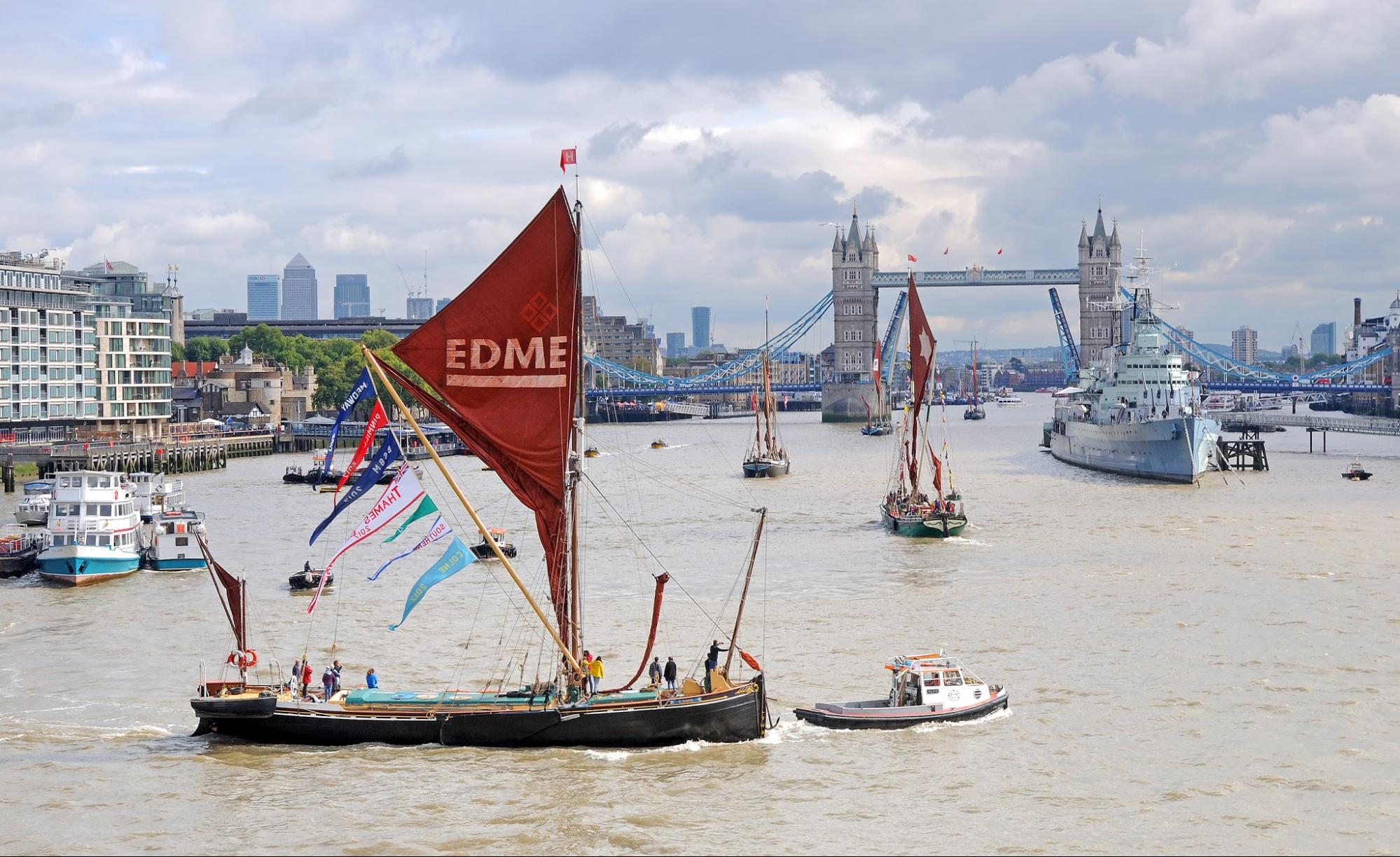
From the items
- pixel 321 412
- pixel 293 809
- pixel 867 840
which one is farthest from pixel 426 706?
pixel 321 412

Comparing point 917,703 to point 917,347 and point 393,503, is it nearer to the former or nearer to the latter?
point 393,503

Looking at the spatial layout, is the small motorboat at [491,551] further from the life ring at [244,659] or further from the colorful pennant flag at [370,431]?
the life ring at [244,659]

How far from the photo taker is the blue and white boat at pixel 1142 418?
88062mm

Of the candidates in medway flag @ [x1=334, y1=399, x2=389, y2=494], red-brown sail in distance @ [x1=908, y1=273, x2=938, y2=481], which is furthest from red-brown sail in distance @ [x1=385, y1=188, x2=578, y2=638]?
red-brown sail in distance @ [x1=908, y1=273, x2=938, y2=481]

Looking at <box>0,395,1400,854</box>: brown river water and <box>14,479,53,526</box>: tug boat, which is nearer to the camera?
<box>0,395,1400,854</box>: brown river water

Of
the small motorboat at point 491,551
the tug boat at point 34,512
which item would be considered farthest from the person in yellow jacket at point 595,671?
the tug boat at point 34,512

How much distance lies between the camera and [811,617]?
133ft

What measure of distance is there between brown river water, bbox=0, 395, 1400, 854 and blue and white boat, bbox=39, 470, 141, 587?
987mm

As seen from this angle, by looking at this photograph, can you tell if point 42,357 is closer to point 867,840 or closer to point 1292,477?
point 1292,477

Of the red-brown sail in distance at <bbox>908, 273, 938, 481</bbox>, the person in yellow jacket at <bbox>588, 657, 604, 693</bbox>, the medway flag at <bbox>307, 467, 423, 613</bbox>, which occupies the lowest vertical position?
the person in yellow jacket at <bbox>588, 657, 604, 693</bbox>

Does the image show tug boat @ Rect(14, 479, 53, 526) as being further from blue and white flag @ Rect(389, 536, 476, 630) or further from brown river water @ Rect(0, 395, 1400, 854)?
blue and white flag @ Rect(389, 536, 476, 630)

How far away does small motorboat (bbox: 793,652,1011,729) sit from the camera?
2869 centimetres

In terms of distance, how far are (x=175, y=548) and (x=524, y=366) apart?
91.0 ft

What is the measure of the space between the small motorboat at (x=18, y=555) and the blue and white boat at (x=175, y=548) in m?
3.63
